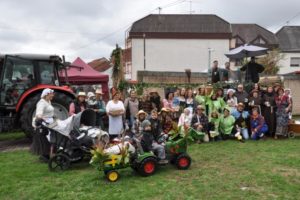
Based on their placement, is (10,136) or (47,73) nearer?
(47,73)

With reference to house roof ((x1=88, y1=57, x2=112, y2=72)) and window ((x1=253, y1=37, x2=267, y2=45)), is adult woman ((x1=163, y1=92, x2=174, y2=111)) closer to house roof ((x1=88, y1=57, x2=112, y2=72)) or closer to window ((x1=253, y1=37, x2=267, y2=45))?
house roof ((x1=88, y1=57, x2=112, y2=72))

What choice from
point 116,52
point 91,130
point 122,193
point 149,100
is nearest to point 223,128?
point 149,100

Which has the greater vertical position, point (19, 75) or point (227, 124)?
point (19, 75)

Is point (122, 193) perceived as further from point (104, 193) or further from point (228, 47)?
point (228, 47)

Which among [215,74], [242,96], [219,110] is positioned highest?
[215,74]

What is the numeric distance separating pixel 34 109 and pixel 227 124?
5.29 m

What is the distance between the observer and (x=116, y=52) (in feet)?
80.5

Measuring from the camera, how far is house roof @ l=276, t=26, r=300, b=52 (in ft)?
165

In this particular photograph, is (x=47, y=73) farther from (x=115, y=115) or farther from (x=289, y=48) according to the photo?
(x=289, y=48)

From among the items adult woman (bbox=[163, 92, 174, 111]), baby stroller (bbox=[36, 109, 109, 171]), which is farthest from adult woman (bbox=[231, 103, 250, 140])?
baby stroller (bbox=[36, 109, 109, 171])

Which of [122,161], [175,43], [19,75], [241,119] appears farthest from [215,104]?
[175,43]

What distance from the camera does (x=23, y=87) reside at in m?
11.0

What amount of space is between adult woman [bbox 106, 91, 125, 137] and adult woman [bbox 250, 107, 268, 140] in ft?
12.9

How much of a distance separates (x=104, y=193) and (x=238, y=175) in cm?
244
